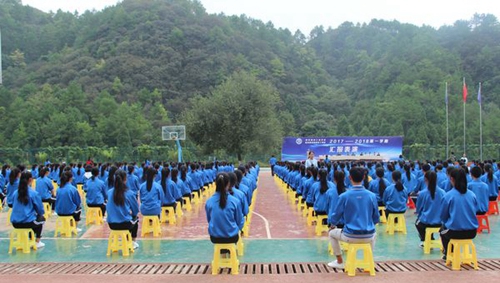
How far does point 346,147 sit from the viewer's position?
1181 inches

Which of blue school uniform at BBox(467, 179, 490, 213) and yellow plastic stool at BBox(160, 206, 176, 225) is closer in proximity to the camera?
blue school uniform at BBox(467, 179, 490, 213)

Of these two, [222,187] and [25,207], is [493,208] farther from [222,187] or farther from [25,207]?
[25,207]

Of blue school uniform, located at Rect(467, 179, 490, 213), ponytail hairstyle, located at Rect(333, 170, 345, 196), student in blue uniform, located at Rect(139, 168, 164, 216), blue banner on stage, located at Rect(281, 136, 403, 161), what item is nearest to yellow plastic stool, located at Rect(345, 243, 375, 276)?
ponytail hairstyle, located at Rect(333, 170, 345, 196)

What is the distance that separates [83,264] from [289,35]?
85463 millimetres

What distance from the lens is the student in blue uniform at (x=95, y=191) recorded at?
34.5 ft

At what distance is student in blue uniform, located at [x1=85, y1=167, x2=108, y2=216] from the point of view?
10.5 metres

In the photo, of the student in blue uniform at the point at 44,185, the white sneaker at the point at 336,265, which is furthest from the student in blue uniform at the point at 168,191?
the white sneaker at the point at 336,265

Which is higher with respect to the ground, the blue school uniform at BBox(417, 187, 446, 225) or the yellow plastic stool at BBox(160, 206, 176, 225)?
the blue school uniform at BBox(417, 187, 446, 225)

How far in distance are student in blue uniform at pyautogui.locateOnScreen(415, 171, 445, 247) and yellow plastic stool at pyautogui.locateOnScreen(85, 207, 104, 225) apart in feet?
22.1

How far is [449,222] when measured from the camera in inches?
254

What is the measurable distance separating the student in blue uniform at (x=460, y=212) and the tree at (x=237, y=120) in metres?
23.6

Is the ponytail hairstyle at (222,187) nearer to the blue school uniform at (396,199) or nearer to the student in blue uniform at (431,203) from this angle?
the student in blue uniform at (431,203)

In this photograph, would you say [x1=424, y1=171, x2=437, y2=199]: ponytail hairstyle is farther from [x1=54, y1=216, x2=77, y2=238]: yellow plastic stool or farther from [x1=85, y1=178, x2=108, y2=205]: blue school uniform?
[x1=85, y1=178, x2=108, y2=205]: blue school uniform

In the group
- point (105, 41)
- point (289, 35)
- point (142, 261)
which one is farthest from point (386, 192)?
point (289, 35)
